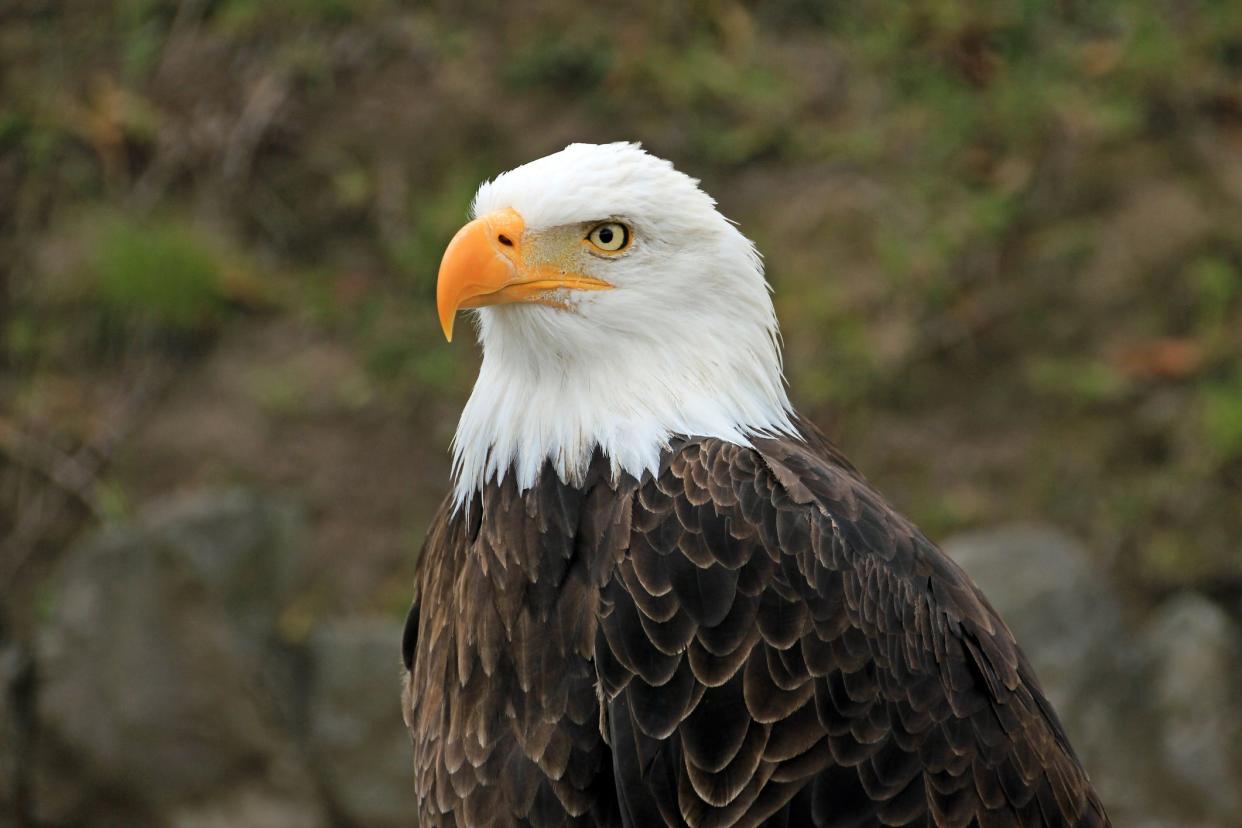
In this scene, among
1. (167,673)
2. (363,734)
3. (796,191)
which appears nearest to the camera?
(363,734)

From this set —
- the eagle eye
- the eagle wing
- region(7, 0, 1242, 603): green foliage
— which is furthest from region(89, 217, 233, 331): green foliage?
the eagle wing

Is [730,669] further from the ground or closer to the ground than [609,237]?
closer to the ground

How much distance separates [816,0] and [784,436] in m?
3.74

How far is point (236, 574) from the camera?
501 centimetres

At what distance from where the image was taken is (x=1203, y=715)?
468cm

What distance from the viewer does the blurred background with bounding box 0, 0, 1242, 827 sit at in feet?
16.2

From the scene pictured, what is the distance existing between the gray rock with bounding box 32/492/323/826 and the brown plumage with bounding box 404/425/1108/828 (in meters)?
2.30

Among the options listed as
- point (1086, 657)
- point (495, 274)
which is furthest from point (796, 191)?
point (495, 274)

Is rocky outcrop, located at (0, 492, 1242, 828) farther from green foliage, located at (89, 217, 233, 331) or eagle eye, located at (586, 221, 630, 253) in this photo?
eagle eye, located at (586, 221, 630, 253)

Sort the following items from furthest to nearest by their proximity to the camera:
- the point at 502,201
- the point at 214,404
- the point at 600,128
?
the point at 600,128 → the point at 214,404 → the point at 502,201

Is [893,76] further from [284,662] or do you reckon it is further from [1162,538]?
[284,662]

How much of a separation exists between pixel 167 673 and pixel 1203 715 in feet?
10.3

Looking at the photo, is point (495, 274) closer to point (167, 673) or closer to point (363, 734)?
point (363, 734)

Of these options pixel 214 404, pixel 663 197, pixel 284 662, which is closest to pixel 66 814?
pixel 284 662
